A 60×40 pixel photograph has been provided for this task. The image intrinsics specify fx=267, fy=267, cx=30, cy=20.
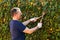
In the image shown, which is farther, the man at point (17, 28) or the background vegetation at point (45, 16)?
the background vegetation at point (45, 16)

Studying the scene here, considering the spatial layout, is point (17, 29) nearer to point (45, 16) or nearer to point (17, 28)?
point (17, 28)

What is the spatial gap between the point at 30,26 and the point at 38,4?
0.61 m

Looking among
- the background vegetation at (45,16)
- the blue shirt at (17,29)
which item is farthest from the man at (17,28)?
the background vegetation at (45,16)

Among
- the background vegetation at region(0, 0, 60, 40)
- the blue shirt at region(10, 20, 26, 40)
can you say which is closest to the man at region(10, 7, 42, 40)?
the blue shirt at region(10, 20, 26, 40)

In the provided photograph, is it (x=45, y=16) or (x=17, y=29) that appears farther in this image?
(x=45, y=16)

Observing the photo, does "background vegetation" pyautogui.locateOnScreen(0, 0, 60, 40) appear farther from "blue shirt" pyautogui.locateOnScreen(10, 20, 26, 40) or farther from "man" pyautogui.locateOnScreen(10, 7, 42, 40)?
"blue shirt" pyautogui.locateOnScreen(10, 20, 26, 40)

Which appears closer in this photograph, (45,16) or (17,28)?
(17,28)

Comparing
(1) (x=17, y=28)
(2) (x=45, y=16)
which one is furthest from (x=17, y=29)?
(2) (x=45, y=16)

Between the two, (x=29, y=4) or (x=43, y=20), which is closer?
(x=43, y=20)

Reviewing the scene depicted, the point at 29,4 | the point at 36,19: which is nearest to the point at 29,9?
the point at 29,4

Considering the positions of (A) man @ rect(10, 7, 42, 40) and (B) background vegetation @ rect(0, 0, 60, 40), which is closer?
(A) man @ rect(10, 7, 42, 40)

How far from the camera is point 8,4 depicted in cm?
756

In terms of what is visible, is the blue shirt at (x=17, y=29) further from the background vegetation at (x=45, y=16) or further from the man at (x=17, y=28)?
the background vegetation at (x=45, y=16)

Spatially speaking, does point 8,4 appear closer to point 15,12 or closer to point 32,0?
point 32,0
